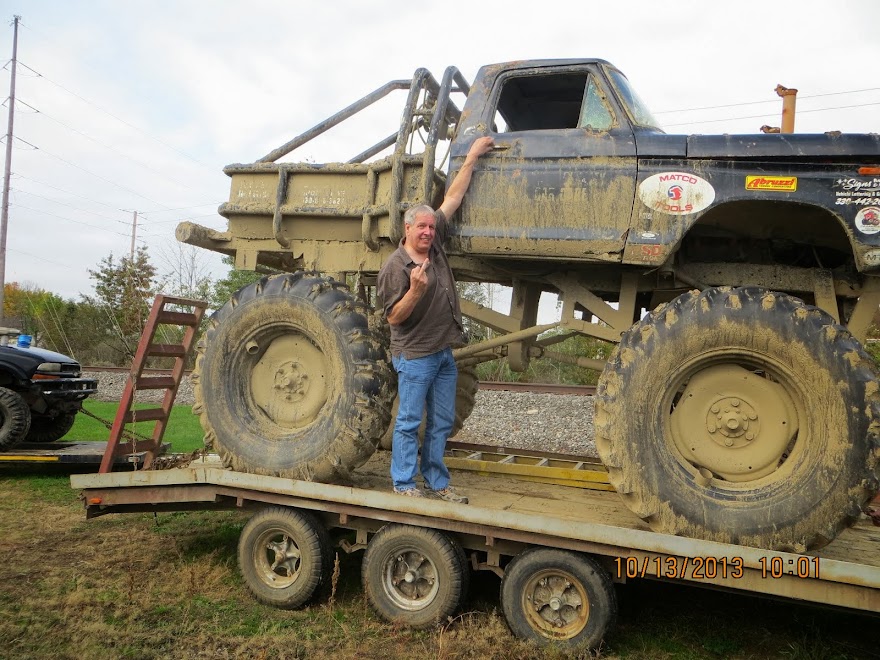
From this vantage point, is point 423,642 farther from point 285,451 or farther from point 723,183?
point 723,183

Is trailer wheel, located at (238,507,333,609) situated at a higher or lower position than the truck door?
lower

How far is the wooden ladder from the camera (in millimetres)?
5324

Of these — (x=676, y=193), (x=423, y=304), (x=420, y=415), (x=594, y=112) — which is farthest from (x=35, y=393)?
(x=676, y=193)

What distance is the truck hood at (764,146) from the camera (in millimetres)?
3797

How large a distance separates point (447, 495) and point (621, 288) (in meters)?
1.90

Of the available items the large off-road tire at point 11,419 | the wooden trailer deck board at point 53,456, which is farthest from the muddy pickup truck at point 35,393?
the wooden trailer deck board at point 53,456

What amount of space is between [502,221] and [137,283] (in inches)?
968

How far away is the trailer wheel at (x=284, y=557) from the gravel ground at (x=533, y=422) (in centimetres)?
526

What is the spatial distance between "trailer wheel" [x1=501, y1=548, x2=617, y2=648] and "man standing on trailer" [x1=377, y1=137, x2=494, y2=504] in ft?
2.06

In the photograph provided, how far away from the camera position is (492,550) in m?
4.10

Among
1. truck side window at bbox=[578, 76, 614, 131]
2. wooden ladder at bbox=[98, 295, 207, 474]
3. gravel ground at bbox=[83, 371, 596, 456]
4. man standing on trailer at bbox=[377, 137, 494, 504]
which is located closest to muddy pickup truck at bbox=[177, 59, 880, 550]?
truck side window at bbox=[578, 76, 614, 131]

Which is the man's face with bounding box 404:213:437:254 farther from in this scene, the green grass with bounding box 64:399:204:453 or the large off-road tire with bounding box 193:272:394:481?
the green grass with bounding box 64:399:204:453

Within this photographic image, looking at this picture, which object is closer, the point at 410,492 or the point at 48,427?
the point at 410,492

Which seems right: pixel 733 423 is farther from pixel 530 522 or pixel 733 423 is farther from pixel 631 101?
pixel 631 101
